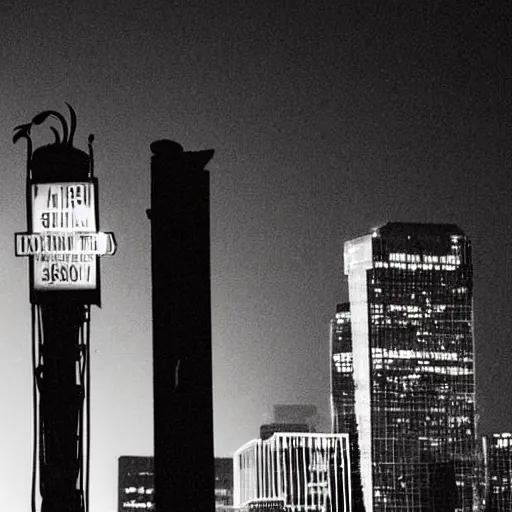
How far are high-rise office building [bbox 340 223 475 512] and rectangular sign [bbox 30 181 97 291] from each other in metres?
180

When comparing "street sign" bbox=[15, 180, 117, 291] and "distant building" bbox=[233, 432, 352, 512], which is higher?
"street sign" bbox=[15, 180, 117, 291]

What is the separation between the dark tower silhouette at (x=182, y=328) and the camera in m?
6.04

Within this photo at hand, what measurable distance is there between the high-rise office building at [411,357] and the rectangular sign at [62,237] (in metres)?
180

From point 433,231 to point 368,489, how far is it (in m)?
36.1

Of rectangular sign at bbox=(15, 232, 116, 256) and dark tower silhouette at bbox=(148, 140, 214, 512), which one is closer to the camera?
dark tower silhouette at bbox=(148, 140, 214, 512)

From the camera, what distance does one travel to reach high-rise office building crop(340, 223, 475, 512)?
190000 millimetres

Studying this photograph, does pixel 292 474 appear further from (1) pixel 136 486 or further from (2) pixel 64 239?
(2) pixel 64 239

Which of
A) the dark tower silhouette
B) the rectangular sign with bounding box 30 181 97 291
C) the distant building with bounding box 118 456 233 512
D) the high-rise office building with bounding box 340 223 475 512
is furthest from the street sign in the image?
the high-rise office building with bounding box 340 223 475 512

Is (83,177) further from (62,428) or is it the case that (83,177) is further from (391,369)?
(391,369)

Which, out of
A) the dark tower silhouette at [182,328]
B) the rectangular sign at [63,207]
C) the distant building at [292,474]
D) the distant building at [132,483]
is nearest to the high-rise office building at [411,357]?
the distant building at [292,474]

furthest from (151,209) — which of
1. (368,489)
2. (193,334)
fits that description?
(368,489)

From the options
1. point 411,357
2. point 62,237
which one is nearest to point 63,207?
A: point 62,237

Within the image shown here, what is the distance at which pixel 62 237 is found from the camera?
26.5 feet

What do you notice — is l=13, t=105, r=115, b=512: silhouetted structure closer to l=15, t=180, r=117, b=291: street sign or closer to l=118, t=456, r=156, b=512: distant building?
l=15, t=180, r=117, b=291: street sign
